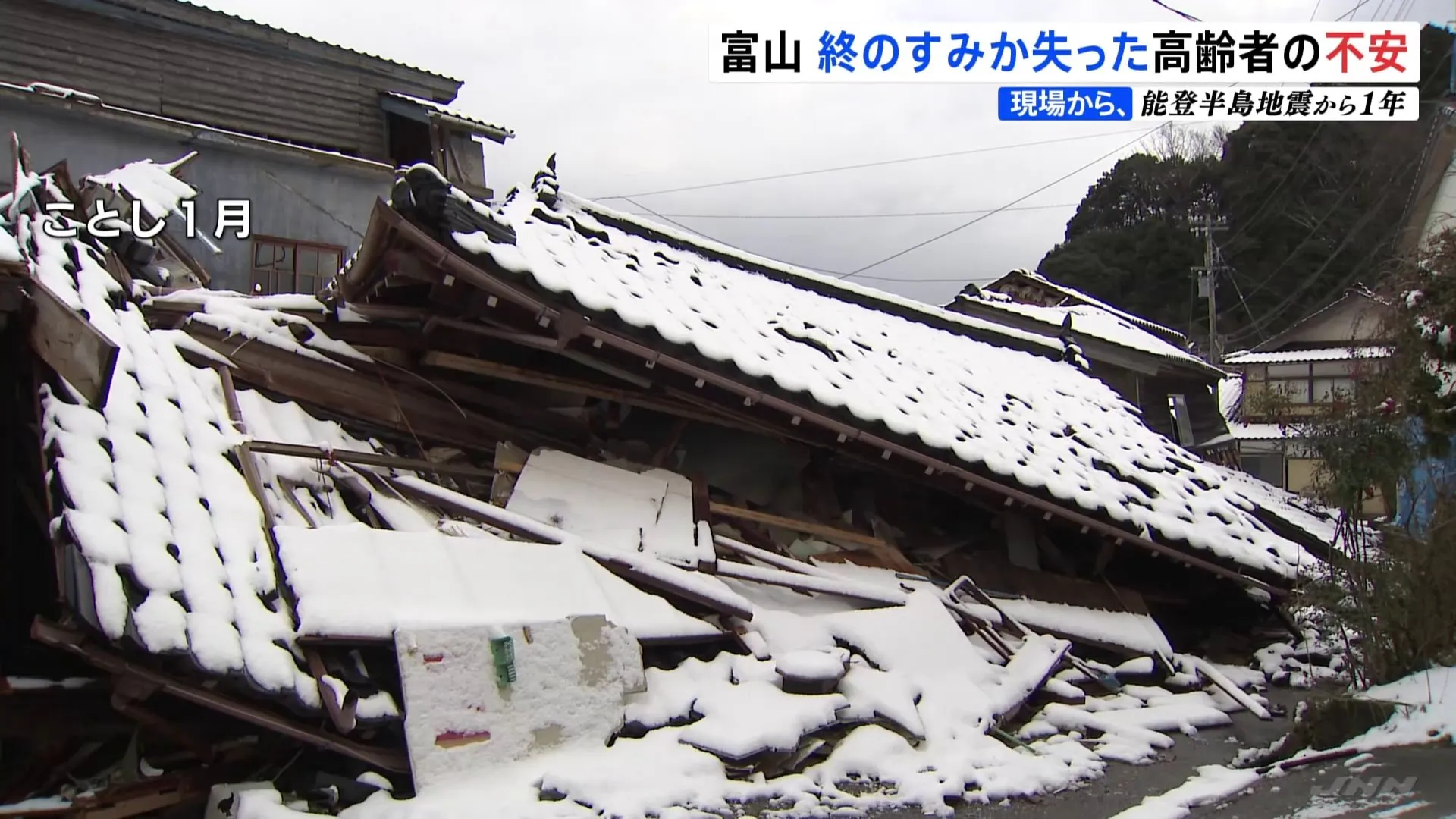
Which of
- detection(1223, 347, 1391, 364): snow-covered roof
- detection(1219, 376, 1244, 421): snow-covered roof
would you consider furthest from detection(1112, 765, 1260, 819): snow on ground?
detection(1219, 376, 1244, 421): snow-covered roof

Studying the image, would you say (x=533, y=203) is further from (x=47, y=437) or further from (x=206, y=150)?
(x=206, y=150)

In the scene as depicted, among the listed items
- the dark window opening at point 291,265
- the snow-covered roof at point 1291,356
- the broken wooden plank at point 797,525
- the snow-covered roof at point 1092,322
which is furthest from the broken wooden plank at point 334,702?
the snow-covered roof at point 1291,356

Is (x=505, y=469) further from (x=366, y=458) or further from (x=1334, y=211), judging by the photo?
(x=1334, y=211)

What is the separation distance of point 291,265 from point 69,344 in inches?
525

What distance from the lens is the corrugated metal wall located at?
15633 mm

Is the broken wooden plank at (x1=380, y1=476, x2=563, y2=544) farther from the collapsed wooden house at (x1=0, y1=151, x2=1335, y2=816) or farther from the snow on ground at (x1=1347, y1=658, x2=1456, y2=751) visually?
the snow on ground at (x1=1347, y1=658, x2=1456, y2=751)

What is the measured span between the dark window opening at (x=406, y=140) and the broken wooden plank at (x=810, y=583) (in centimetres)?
1426

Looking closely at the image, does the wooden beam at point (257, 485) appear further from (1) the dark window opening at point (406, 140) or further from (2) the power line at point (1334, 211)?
(2) the power line at point (1334, 211)

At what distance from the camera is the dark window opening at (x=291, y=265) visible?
17344 millimetres

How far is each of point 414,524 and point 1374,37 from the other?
39.4 ft

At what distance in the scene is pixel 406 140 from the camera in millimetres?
19641

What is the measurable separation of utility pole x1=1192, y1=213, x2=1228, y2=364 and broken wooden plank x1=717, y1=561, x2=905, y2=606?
3019cm

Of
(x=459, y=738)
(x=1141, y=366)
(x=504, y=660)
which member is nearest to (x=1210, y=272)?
(x=1141, y=366)

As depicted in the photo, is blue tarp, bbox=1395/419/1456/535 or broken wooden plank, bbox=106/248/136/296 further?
broken wooden plank, bbox=106/248/136/296
